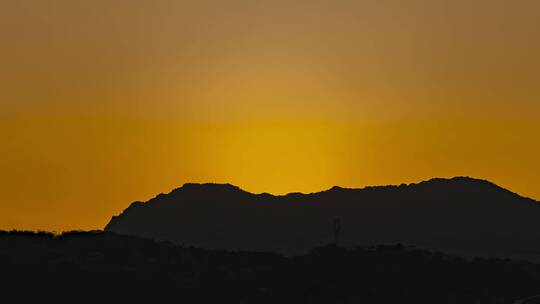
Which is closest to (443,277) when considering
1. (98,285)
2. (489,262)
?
(489,262)

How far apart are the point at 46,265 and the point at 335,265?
80.6 feet

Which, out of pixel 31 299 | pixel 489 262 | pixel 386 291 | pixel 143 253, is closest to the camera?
pixel 31 299

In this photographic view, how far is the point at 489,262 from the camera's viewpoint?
380ft

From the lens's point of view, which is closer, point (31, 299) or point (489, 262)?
point (31, 299)

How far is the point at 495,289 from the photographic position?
346 ft

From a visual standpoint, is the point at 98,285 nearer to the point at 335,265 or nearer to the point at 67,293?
the point at 67,293

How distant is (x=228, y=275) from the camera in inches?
4048

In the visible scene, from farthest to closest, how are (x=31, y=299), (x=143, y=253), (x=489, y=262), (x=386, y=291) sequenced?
(x=489, y=262) → (x=143, y=253) → (x=386, y=291) → (x=31, y=299)

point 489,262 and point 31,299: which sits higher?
point 489,262

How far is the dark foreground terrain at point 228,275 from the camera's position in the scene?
318 feet

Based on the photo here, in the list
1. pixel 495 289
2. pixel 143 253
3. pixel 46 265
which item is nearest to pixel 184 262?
pixel 143 253

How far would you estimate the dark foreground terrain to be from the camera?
96.9 m

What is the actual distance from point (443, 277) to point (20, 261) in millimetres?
35432

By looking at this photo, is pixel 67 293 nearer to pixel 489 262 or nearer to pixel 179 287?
pixel 179 287
